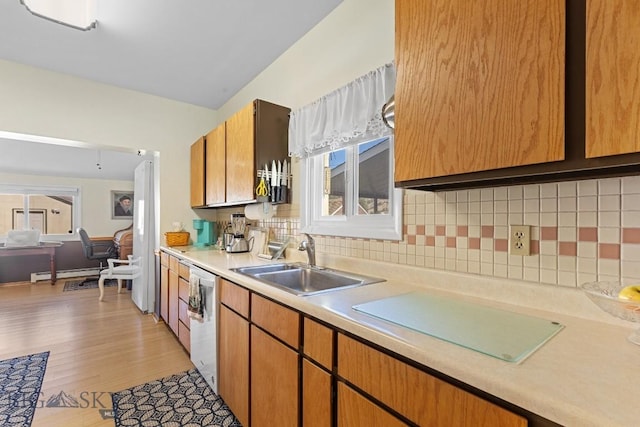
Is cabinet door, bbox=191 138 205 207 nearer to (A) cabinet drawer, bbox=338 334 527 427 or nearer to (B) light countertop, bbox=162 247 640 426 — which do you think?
(B) light countertop, bbox=162 247 640 426

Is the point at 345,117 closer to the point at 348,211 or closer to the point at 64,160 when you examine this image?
the point at 348,211

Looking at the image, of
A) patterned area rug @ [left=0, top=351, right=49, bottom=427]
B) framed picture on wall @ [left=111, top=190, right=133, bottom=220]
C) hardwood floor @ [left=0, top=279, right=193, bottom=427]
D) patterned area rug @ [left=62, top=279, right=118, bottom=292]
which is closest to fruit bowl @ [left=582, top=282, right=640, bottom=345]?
hardwood floor @ [left=0, top=279, right=193, bottom=427]

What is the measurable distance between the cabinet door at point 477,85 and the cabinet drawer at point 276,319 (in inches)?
28.0

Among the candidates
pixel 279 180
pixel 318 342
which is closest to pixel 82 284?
pixel 279 180

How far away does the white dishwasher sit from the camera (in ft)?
6.01

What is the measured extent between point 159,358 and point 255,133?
6.47 feet

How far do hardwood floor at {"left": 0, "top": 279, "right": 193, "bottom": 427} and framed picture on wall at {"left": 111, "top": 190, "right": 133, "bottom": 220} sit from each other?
248 centimetres

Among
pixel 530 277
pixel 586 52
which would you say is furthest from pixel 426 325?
pixel 586 52

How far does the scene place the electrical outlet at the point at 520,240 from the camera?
Answer: 41.8 inches

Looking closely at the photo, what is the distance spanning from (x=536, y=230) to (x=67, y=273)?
736 cm

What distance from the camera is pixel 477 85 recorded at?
2.87 feet

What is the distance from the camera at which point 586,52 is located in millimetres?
693

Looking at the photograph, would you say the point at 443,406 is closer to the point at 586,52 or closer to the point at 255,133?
the point at 586,52

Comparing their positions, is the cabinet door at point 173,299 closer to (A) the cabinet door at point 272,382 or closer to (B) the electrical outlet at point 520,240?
(A) the cabinet door at point 272,382
